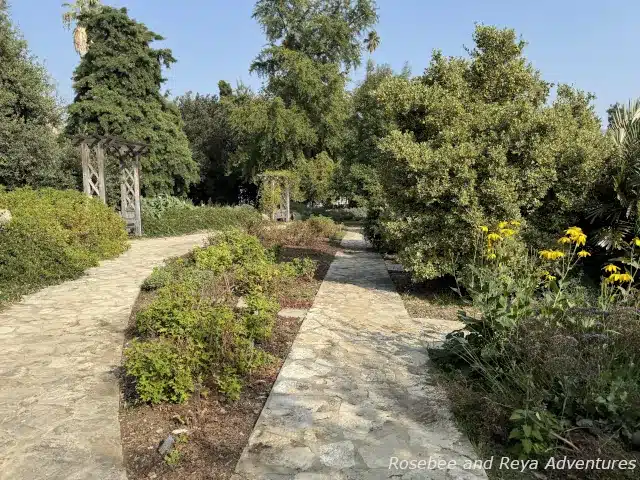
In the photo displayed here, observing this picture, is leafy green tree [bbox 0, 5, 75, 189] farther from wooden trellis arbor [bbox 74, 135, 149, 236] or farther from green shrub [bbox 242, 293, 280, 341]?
green shrub [bbox 242, 293, 280, 341]

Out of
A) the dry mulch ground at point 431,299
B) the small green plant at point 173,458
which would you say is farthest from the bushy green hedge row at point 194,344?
the dry mulch ground at point 431,299

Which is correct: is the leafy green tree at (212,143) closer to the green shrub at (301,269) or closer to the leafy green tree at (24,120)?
the leafy green tree at (24,120)

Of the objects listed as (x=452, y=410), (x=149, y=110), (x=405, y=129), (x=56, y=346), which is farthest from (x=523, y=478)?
(x=149, y=110)

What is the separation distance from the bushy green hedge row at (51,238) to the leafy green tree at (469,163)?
5.61 meters

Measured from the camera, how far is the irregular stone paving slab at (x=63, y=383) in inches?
108

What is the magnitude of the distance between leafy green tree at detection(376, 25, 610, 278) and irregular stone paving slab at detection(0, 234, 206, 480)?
4.17 metres

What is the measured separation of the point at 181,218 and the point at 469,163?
480 inches

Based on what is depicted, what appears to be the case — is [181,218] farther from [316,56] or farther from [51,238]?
[316,56]

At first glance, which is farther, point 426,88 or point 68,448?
point 426,88

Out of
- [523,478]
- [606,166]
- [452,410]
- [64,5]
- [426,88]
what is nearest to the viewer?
[523,478]

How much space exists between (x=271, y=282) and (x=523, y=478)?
459cm

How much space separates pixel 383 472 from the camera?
259cm

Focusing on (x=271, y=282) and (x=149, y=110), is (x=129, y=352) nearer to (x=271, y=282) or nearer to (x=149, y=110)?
(x=271, y=282)

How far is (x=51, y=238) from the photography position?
818 cm
